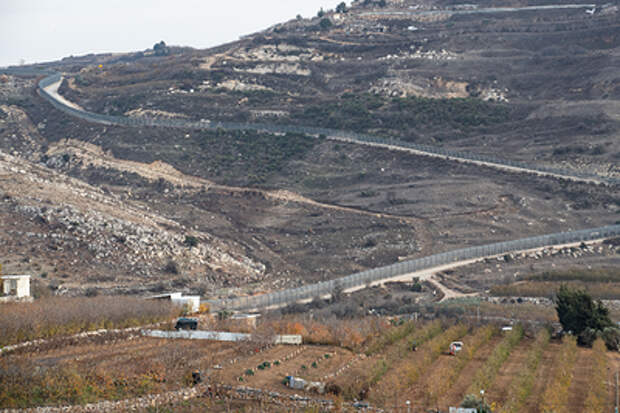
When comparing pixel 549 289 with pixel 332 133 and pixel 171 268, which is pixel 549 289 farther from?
pixel 332 133

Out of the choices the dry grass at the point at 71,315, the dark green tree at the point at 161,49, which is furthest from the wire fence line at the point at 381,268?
the dark green tree at the point at 161,49

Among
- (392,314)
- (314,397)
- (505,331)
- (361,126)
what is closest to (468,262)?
(392,314)

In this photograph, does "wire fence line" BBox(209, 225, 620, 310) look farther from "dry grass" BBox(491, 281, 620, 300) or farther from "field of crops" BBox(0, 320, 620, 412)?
"field of crops" BBox(0, 320, 620, 412)

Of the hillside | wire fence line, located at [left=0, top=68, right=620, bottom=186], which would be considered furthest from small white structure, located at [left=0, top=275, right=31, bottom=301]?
wire fence line, located at [left=0, top=68, right=620, bottom=186]

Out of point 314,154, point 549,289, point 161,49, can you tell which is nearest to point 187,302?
point 549,289

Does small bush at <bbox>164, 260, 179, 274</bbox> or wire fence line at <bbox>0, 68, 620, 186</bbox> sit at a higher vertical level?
wire fence line at <bbox>0, 68, 620, 186</bbox>

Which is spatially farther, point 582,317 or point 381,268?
point 381,268
